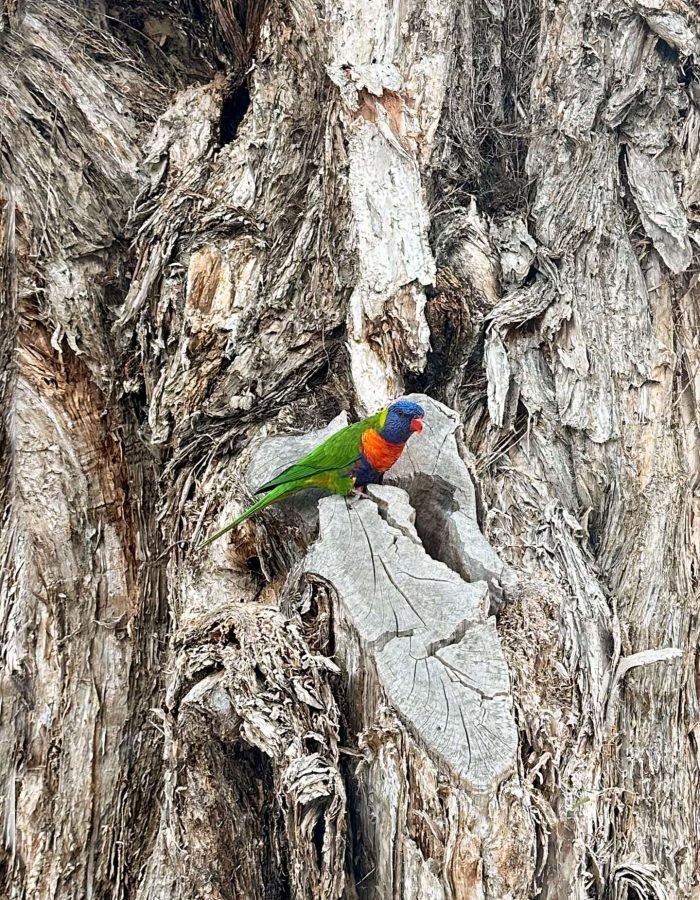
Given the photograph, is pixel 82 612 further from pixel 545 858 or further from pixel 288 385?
pixel 545 858

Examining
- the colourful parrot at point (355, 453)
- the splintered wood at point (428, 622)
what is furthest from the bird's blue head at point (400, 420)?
the splintered wood at point (428, 622)

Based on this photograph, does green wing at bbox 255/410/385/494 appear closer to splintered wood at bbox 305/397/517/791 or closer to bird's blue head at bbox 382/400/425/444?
bird's blue head at bbox 382/400/425/444

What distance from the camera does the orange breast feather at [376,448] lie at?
2.26 m

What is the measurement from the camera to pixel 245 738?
2.29m

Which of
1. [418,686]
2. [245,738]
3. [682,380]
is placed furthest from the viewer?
[682,380]

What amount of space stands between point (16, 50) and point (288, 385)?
2080mm

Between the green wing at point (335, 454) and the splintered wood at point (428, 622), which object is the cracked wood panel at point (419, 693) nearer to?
the splintered wood at point (428, 622)

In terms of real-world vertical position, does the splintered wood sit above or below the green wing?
below

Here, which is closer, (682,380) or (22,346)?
(22,346)

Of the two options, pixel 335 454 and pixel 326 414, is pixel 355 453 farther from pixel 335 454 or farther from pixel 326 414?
pixel 326 414

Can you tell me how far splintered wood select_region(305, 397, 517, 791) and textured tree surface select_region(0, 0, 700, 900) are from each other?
0.07 feet

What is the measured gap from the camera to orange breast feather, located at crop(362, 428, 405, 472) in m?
2.26

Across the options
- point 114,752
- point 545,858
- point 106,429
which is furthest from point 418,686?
point 106,429

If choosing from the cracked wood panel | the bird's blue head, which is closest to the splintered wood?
the cracked wood panel
